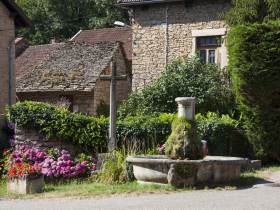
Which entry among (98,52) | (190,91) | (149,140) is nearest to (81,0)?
(98,52)

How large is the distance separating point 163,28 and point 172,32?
1.38 feet

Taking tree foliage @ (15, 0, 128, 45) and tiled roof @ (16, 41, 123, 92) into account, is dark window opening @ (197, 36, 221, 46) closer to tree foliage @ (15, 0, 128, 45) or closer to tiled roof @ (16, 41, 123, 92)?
tiled roof @ (16, 41, 123, 92)

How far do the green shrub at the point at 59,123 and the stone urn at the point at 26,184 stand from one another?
256 centimetres

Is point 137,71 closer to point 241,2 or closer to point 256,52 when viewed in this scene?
point 241,2

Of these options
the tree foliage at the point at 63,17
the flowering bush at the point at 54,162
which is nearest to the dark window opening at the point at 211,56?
the flowering bush at the point at 54,162

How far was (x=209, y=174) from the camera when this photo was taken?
6.55 m

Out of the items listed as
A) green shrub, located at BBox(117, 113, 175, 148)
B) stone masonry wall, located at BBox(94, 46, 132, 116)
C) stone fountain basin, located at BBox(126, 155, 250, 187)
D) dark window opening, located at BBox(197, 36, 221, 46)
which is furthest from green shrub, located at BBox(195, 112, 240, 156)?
stone masonry wall, located at BBox(94, 46, 132, 116)

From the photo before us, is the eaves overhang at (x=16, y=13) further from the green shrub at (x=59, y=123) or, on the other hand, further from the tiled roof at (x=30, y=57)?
the green shrub at (x=59, y=123)

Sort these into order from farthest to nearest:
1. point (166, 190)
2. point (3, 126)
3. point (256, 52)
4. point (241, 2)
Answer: point (3, 126)
point (241, 2)
point (256, 52)
point (166, 190)

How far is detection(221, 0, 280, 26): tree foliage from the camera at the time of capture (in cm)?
1097

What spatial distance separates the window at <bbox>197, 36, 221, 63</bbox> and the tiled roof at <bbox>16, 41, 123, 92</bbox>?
5.72 meters

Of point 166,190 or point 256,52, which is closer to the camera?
point 166,190

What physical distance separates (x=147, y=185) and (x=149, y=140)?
3.48 metres

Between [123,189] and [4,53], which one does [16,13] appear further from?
[123,189]
